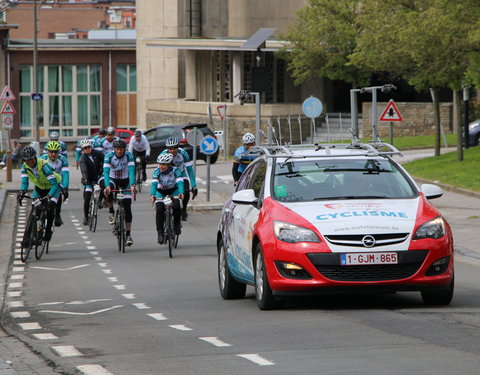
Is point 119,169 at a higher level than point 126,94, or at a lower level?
lower

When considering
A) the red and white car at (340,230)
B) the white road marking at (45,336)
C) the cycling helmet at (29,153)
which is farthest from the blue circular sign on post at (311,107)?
the white road marking at (45,336)

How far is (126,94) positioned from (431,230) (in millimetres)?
76960

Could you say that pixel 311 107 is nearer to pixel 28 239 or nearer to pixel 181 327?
pixel 28 239

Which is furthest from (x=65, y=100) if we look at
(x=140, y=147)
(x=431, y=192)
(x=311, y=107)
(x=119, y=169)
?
(x=431, y=192)

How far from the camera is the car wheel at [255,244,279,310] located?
11.0 m

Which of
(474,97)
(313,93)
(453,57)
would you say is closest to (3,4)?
(453,57)

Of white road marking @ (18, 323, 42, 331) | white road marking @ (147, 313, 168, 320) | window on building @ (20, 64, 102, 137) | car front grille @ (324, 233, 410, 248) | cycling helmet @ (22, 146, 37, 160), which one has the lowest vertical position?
white road marking @ (18, 323, 42, 331)

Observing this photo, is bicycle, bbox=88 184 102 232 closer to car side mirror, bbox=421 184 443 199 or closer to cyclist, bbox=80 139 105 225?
cyclist, bbox=80 139 105 225

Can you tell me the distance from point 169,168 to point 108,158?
1590 mm

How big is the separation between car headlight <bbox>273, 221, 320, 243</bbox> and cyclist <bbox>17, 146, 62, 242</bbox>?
8.12m

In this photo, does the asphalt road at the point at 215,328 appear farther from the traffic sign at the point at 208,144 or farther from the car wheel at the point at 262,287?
the traffic sign at the point at 208,144

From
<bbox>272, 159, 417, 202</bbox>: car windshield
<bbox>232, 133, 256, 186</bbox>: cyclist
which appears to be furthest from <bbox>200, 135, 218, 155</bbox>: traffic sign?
<bbox>272, 159, 417, 202</bbox>: car windshield

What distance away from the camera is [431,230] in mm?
10734

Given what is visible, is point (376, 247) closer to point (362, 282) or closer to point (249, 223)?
point (362, 282)
